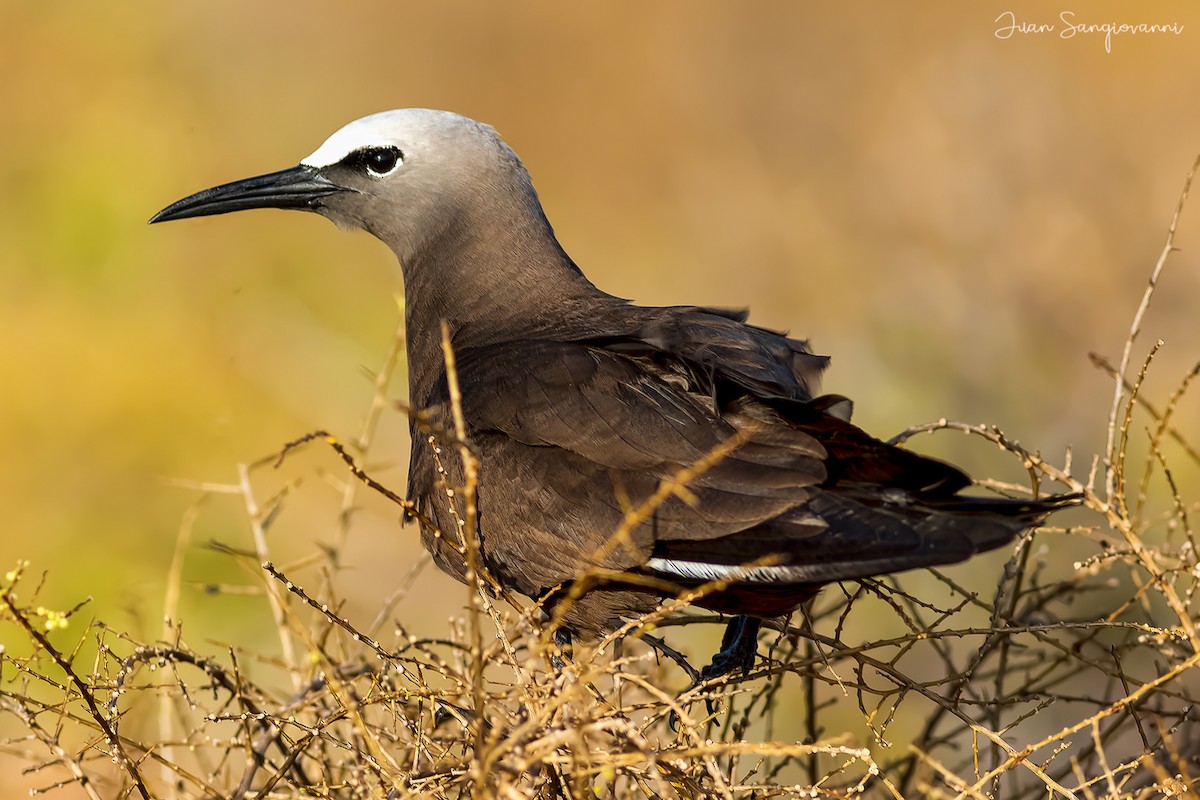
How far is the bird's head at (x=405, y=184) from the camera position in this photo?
17.1 ft

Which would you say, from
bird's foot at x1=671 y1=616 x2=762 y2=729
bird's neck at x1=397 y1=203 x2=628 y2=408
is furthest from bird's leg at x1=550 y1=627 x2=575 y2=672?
bird's neck at x1=397 y1=203 x2=628 y2=408

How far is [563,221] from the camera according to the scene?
1377cm

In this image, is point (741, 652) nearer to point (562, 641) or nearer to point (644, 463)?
point (562, 641)

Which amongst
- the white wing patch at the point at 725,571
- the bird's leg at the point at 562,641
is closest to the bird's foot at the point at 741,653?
the bird's leg at the point at 562,641

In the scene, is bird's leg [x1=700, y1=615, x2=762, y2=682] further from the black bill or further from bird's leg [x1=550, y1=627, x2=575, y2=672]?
the black bill

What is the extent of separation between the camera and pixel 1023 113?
1116cm

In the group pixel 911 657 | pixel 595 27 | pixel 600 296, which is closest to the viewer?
pixel 600 296

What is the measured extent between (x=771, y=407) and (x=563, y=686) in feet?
3.34

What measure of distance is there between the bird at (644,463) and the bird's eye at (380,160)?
0.45 metres

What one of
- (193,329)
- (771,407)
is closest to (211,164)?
(193,329)

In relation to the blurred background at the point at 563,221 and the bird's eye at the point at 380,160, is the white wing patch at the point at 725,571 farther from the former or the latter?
the blurred background at the point at 563,221

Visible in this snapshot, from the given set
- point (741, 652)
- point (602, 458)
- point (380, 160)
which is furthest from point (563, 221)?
point (602, 458)

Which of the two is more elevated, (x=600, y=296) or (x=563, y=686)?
(x=600, y=296)

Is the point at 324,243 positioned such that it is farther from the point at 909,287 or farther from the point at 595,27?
the point at 909,287
